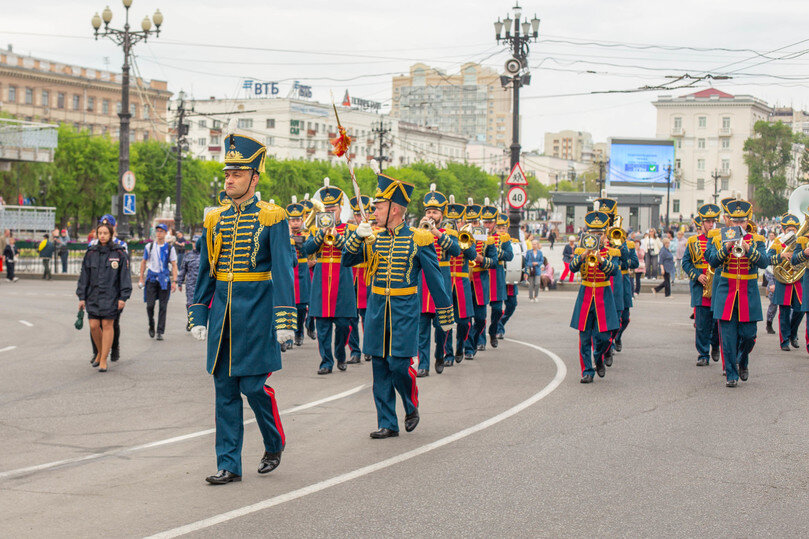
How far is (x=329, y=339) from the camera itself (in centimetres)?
1340

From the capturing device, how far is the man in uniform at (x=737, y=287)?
12.4 metres

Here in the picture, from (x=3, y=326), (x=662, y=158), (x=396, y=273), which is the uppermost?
(x=662, y=158)

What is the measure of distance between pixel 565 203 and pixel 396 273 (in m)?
104

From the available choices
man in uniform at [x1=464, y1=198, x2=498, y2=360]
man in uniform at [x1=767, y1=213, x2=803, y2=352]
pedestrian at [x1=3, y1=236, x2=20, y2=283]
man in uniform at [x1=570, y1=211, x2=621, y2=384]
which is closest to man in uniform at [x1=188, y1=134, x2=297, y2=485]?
man in uniform at [x1=570, y1=211, x2=621, y2=384]

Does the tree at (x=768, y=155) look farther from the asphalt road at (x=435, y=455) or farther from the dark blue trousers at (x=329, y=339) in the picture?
the dark blue trousers at (x=329, y=339)

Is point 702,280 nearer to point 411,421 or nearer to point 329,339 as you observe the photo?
point 329,339

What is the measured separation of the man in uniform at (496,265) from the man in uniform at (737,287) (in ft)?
12.0

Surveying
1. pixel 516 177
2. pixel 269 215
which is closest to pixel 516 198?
pixel 516 177

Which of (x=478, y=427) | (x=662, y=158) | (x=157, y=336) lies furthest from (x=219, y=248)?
(x=662, y=158)

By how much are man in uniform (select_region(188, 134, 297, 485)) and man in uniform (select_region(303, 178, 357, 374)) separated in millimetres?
5603

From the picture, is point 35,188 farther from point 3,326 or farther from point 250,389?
point 250,389

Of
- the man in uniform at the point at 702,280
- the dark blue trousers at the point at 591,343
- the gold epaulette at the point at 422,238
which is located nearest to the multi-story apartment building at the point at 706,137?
the man in uniform at the point at 702,280

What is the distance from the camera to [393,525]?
6.21 meters

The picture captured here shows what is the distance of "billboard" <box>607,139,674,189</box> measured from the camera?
10231cm
